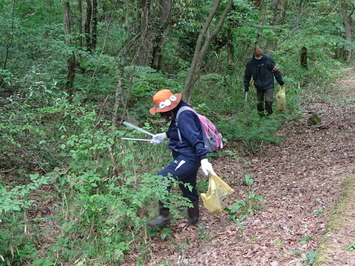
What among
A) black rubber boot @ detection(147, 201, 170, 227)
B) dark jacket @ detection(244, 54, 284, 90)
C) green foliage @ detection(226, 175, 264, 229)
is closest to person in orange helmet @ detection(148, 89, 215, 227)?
black rubber boot @ detection(147, 201, 170, 227)

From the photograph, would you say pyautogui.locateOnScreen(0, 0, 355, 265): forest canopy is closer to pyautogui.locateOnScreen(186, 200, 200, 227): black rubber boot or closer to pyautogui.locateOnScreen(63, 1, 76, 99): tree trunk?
pyautogui.locateOnScreen(63, 1, 76, 99): tree trunk

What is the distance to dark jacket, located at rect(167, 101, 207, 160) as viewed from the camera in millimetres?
4523

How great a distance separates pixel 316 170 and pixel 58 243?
463 centimetres

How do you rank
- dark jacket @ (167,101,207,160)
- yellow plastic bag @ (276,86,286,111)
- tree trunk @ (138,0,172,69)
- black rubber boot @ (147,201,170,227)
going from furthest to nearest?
1. tree trunk @ (138,0,172,69)
2. yellow plastic bag @ (276,86,286,111)
3. black rubber boot @ (147,201,170,227)
4. dark jacket @ (167,101,207,160)

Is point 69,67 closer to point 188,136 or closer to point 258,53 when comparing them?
point 258,53

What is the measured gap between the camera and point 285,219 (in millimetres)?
4820

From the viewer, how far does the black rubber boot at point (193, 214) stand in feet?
17.1

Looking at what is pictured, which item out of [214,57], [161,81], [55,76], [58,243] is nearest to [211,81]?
[214,57]

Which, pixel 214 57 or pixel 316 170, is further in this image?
pixel 214 57

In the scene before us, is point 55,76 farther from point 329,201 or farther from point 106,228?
point 329,201

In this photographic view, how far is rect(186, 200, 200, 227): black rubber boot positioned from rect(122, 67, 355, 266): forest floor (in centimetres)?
11

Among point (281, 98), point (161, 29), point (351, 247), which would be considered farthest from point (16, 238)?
point (161, 29)

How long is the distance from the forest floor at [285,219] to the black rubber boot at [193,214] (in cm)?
11

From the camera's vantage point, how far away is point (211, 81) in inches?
472
